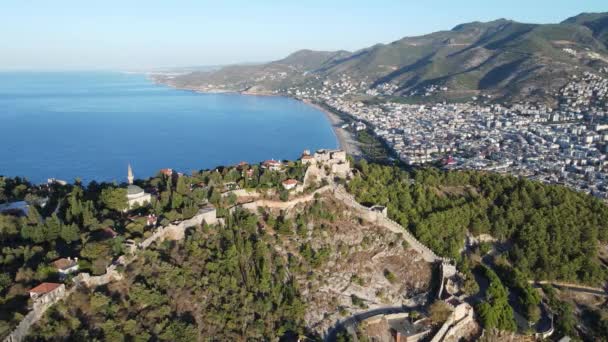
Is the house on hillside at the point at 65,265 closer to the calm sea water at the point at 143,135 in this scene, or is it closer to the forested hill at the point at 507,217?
the forested hill at the point at 507,217

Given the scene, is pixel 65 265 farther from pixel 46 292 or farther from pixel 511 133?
pixel 511 133

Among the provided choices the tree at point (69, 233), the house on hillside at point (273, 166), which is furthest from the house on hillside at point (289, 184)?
the tree at point (69, 233)

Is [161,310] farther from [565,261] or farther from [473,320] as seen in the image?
[565,261]

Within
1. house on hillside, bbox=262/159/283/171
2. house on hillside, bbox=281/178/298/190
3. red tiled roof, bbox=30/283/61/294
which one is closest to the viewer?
red tiled roof, bbox=30/283/61/294

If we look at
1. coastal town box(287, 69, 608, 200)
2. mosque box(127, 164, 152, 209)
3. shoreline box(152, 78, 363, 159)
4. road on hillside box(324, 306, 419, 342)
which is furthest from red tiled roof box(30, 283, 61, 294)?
shoreline box(152, 78, 363, 159)

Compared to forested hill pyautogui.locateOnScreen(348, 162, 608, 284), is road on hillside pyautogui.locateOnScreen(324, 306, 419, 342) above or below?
below

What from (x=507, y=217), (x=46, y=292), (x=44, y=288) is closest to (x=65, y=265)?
(x=44, y=288)

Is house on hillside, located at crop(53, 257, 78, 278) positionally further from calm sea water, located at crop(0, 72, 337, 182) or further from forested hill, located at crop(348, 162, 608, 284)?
calm sea water, located at crop(0, 72, 337, 182)
